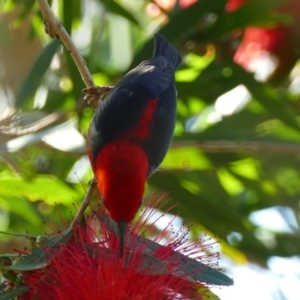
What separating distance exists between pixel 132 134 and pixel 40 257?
0.38 metres

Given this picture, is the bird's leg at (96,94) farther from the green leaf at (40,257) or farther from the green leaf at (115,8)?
the green leaf at (40,257)

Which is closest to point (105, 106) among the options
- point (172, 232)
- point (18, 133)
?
point (18, 133)

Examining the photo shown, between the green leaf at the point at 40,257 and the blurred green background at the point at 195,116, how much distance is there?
1.50 ft

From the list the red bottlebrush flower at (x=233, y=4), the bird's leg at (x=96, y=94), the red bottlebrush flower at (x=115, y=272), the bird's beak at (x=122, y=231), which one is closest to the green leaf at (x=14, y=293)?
the red bottlebrush flower at (x=115, y=272)

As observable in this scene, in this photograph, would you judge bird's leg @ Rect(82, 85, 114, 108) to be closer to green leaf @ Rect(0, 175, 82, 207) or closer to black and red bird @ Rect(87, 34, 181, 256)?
black and red bird @ Rect(87, 34, 181, 256)

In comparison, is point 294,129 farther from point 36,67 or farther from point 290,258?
point 36,67

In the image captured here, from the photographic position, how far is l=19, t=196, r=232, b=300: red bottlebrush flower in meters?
1.15

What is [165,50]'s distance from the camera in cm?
175

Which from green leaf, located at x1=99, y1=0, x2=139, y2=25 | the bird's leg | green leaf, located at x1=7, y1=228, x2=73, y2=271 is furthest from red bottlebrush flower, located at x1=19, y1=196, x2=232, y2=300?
green leaf, located at x1=99, y1=0, x2=139, y2=25

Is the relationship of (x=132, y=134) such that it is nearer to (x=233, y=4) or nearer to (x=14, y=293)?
(x=14, y=293)

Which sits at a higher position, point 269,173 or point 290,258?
point 269,173

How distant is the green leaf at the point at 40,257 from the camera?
1128 mm

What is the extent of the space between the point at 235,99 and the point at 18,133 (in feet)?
2.21

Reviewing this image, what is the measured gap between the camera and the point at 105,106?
60.9 inches
